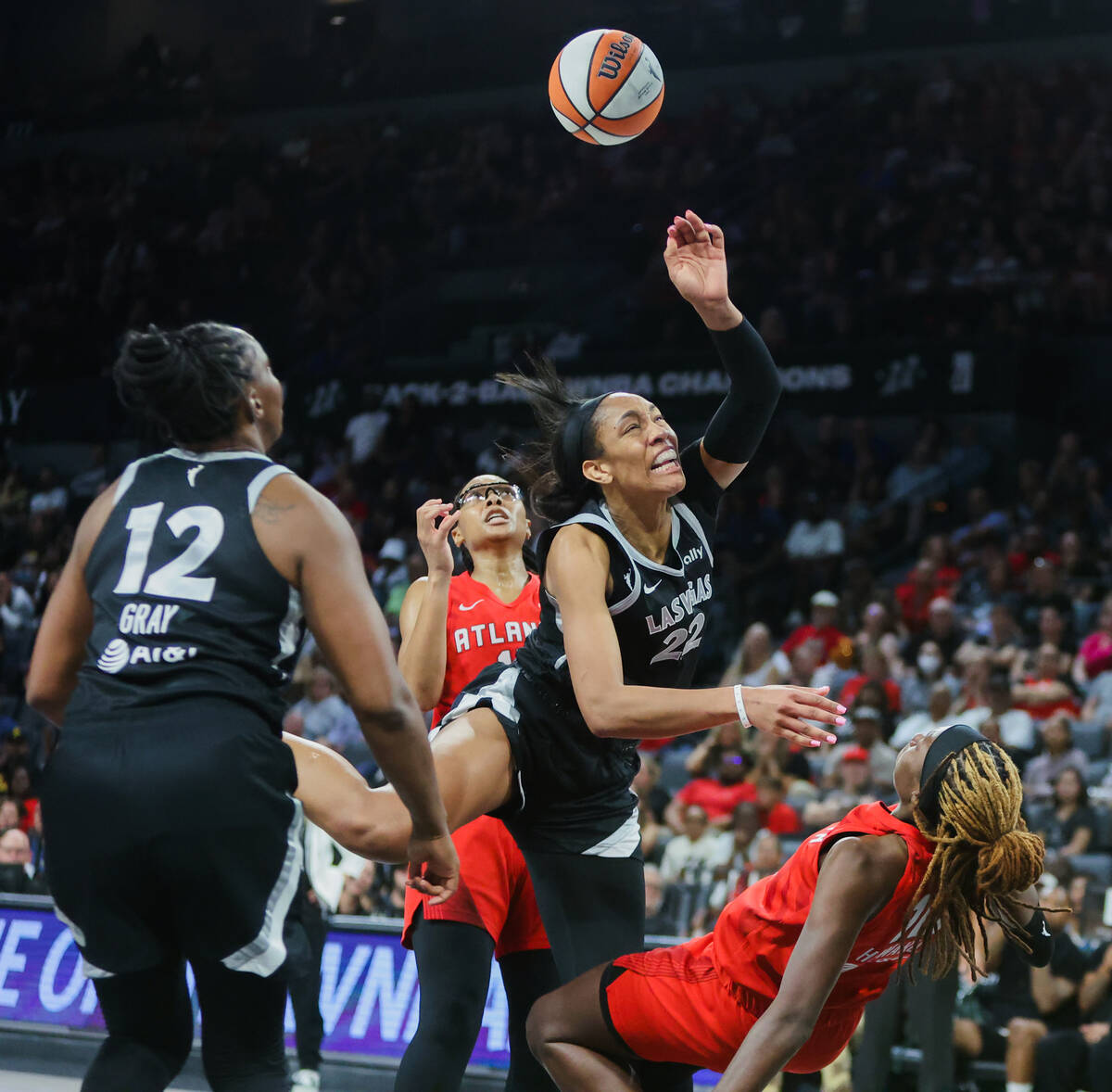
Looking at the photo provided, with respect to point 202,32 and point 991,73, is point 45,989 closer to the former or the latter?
point 991,73

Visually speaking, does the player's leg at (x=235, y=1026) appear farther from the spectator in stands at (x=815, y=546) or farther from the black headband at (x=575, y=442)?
the spectator in stands at (x=815, y=546)

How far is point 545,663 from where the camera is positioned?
12.8ft

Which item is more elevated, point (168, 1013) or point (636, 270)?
point (636, 270)

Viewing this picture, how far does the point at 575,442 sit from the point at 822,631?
6907mm

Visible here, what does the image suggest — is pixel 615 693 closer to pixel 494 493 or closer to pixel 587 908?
pixel 587 908

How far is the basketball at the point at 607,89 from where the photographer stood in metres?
5.86

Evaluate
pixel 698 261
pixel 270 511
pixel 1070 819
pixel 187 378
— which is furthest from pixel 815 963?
pixel 1070 819

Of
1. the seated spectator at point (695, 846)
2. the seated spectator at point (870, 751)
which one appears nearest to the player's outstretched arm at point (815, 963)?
the seated spectator at point (695, 846)

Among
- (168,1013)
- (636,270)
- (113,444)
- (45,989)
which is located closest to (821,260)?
(636,270)

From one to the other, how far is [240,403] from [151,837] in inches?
32.4

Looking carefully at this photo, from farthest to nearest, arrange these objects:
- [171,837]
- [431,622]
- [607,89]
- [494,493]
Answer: [607,89] → [494,493] → [431,622] → [171,837]

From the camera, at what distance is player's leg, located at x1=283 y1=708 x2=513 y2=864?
352cm

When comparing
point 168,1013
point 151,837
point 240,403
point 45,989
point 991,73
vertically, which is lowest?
point 45,989

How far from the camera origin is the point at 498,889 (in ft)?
13.4
